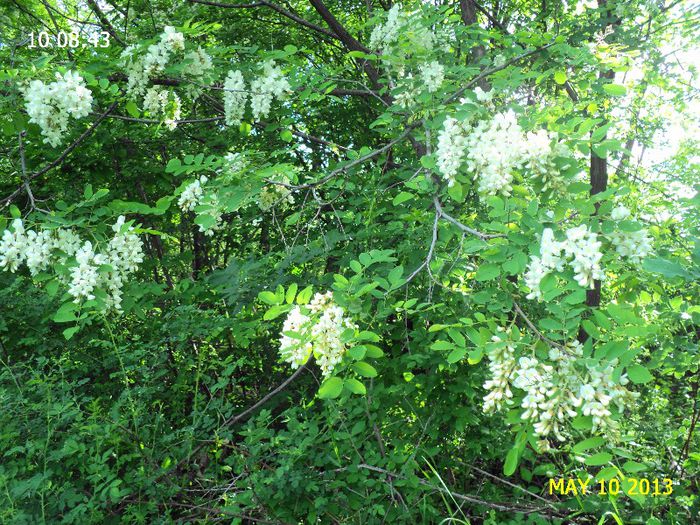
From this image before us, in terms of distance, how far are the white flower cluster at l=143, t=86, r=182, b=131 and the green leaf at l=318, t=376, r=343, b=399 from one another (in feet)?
7.29

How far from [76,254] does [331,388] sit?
157 centimetres

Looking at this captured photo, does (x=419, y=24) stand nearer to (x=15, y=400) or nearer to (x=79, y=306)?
(x=79, y=306)

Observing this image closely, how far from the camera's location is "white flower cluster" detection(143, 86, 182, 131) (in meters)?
3.44

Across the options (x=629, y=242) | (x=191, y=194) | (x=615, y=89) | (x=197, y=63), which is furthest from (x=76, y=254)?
(x=615, y=89)

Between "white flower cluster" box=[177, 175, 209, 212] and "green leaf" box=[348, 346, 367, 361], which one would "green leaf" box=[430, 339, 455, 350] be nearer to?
"green leaf" box=[348, 346, 367, 361]

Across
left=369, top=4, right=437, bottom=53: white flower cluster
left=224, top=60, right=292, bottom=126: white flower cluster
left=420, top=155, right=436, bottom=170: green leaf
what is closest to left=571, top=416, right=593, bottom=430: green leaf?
left=420, top=155, right=436, bottom=170: green leaf

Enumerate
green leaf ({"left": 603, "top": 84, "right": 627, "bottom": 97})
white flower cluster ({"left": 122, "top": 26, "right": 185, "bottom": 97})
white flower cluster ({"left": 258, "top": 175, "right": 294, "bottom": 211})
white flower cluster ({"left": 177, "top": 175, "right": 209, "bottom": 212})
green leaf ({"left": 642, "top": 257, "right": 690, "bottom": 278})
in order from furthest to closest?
white flower cluster ({"left": 122, "top": 26, "right": 185, "bottom": 97}), white flower cluster ({"left": 258, "top": 175, "right": 294, "bottom": 211}), white flower cluster ({"left": 177, "top": 175, "right": 209, "bottom": 212}), green leaf ({"left": 603, "top": 84, "right": 627, "bottom": 97}), green leaf ({"left": 642, "top": 257, "right": 690, "bottom": 278})

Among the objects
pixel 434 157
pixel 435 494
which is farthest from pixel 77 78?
pixel 435 494

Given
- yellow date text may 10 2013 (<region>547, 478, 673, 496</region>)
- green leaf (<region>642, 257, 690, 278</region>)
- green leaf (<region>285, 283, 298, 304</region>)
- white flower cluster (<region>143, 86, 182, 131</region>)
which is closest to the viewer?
green leaf (<region>642, 257, 690, 278</region>)

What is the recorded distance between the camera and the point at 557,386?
1.79 meters

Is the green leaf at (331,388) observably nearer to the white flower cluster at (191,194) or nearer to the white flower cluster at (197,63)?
the white flower cluster at (191,194)

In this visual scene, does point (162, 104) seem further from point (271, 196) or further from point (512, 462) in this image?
point (512, 462)

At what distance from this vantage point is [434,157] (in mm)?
2680

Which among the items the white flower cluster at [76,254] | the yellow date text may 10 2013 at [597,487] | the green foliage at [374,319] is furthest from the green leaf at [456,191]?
the white flower cluster at [76,254]
